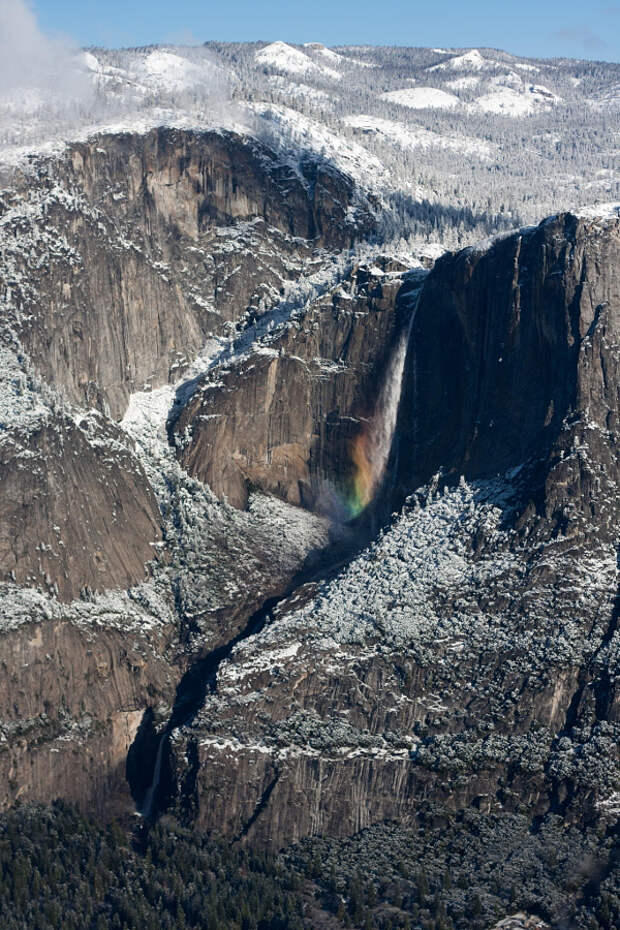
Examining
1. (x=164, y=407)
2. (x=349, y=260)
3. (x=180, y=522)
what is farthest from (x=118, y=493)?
(x=349, y=260)

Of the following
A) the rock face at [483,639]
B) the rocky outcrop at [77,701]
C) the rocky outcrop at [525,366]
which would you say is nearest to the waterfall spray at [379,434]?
the rocky outcrop at [525,366]

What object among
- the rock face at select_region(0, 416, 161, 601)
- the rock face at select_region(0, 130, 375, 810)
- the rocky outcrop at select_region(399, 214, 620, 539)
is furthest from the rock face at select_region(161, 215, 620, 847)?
the rock face at select_region(0, 416, 161, 601)

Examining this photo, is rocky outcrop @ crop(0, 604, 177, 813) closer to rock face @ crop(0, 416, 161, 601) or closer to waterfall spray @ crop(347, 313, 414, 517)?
rock face @ crop(0, 416, 161, 601)

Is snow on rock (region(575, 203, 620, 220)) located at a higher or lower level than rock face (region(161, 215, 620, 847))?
higher

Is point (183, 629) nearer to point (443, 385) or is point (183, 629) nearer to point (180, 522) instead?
point (180, 522)

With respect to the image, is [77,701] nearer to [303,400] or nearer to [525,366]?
[303,400]
